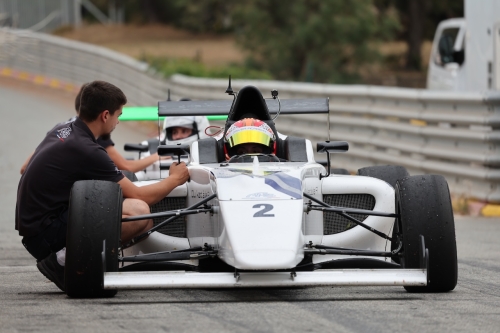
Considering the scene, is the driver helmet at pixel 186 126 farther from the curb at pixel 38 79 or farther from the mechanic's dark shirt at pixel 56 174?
the curb at pixel 38 79

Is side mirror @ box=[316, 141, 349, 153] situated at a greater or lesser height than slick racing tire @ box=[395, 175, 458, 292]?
greater

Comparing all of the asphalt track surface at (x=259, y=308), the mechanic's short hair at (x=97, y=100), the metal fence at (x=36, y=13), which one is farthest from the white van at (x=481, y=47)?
the metal fence at (x=36, y=13)

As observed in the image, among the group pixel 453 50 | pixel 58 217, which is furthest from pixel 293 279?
pixel 453 50

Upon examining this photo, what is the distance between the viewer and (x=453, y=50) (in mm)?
20922

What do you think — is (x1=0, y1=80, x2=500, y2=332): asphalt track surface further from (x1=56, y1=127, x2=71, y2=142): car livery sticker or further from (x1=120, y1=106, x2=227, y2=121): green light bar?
(x1=120, y1=106, x2=227, y2=121): green light bar

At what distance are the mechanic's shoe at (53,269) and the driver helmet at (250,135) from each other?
1.68 metres

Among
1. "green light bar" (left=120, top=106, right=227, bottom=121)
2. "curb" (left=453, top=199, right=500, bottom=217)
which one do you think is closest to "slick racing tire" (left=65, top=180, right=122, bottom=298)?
Answer: "green light bar" (left=120, top=106, right=227, bottom=121)

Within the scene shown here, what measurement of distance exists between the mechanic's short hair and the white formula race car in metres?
0.61

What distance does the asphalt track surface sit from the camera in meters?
6.16

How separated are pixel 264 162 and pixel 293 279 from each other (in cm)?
146

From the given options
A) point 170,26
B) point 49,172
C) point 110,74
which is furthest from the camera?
point 170,26

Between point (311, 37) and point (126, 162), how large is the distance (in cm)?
3351

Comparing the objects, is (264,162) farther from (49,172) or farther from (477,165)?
(477,165)

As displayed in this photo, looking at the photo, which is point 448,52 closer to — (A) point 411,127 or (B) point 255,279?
(A) point 411,127
